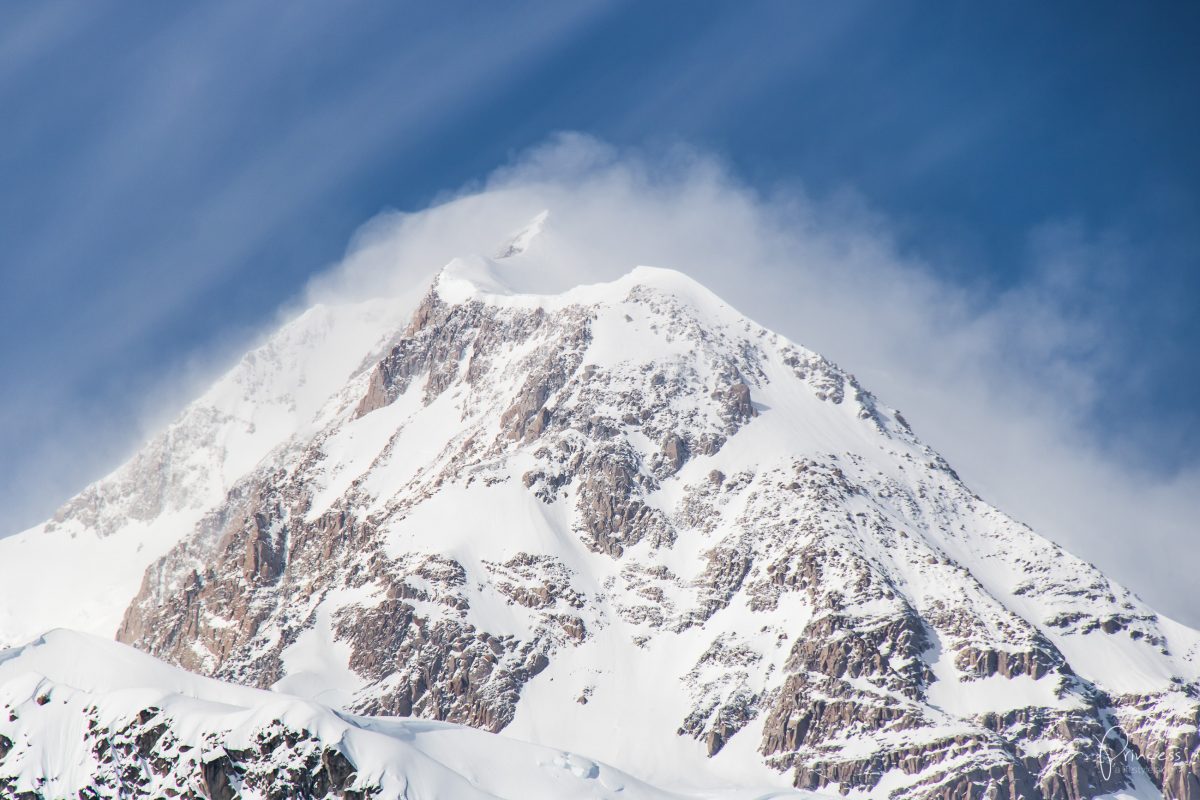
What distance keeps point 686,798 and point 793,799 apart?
44.9 feet

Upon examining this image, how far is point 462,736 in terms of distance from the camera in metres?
181

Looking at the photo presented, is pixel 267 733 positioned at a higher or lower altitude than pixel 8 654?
lower

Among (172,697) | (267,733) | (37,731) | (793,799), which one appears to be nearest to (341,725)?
(267,733)

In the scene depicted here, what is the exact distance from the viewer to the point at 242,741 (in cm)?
14975

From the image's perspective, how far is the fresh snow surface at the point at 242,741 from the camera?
495 feet

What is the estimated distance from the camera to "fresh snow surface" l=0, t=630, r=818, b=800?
151 m

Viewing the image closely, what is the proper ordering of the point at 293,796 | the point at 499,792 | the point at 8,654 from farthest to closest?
1. the point at 8,654
2. the point at 499,792
3. the point at 293,796

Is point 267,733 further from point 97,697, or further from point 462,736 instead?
point 462,736

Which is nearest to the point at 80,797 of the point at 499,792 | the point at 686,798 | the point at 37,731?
the point at 37,731

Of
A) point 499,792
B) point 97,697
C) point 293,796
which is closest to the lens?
point 293,796

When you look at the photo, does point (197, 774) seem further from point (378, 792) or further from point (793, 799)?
point (793, 799)

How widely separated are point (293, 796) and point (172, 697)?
16378 millimetres

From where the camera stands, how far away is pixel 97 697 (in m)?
158

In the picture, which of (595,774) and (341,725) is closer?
(341,725)
